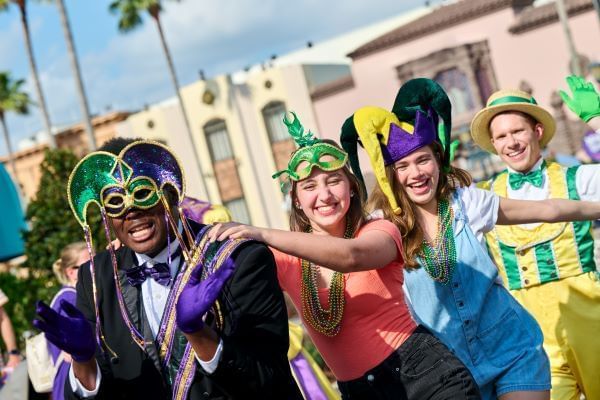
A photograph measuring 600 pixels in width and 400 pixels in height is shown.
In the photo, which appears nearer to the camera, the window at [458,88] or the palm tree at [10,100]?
the window at [458,88]

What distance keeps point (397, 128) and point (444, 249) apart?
0.56 m

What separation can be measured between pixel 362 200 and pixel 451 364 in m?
0.78

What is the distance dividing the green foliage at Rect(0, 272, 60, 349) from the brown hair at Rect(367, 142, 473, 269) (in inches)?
314

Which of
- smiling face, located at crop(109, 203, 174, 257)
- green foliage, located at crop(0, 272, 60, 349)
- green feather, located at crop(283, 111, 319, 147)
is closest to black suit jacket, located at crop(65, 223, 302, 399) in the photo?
smiling face, located at crop(109, 203, 174, 257)

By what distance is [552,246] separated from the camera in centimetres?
481

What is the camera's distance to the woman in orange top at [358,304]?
3299 millimetres

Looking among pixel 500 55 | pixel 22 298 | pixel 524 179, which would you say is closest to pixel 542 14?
pixel 500 55

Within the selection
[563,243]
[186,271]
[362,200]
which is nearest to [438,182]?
[362,200]

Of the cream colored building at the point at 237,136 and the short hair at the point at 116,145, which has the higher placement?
the cream colored building at the point at 237,136

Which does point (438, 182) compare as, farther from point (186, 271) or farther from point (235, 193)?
point (235, 193)

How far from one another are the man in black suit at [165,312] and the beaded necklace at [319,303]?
0.57 meters

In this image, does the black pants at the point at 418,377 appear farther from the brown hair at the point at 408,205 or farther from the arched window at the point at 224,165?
the arched window at the point at 224,165

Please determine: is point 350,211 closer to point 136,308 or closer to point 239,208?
point 136,308

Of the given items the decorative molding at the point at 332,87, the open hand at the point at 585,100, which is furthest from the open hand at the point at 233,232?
the decorative molding at the point at 332,87
